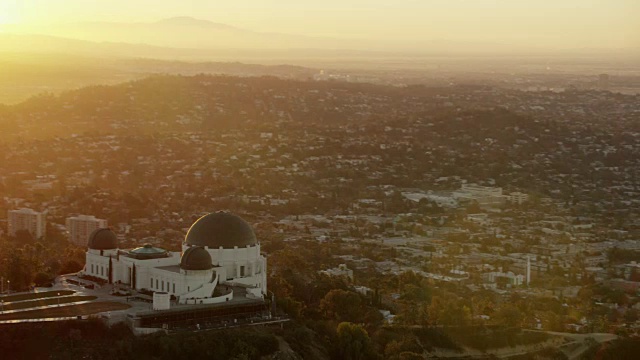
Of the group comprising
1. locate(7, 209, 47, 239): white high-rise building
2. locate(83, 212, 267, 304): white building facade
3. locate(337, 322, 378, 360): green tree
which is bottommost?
locate(7, 209, 47, 239): white high-rise building

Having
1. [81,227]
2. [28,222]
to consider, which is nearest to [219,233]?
[81,227]

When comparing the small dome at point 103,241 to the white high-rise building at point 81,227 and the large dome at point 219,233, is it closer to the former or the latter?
the large dome at point 219,233

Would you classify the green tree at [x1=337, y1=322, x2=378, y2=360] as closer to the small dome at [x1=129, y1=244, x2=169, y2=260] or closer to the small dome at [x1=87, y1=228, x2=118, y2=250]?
the small dome at [x1=129, y1=244, x2=169, y2=260]

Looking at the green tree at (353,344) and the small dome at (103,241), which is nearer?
the green tree at (353,344)

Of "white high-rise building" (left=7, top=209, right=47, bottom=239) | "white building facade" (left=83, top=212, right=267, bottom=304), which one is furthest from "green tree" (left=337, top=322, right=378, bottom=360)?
"white high-rise building" (left=7, top=209, right=47, bottom=239)

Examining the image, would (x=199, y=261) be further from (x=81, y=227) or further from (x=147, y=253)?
(x=81, y=227)

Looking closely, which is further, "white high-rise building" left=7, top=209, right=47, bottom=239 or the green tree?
"white high-rise building" left=7, top=209, right=47, bottom=239

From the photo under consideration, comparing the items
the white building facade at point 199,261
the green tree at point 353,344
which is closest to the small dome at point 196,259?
the white building facade at point 199,261
